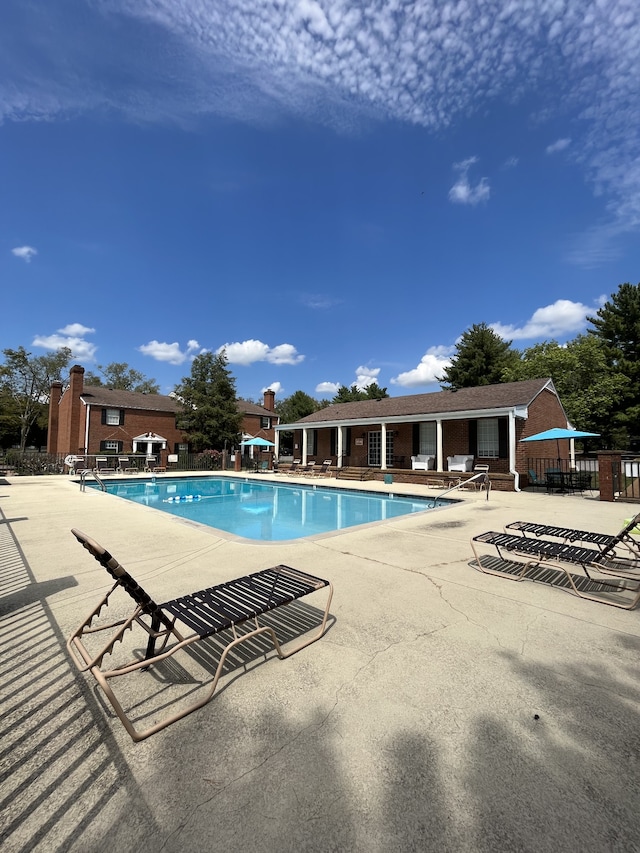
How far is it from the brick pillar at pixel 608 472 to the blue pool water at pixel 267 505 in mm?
5218

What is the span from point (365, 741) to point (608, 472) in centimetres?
1374

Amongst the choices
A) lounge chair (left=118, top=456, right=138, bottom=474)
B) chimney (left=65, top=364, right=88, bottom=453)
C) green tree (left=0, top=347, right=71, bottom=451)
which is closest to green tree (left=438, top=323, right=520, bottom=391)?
lounge chair (left=118, top=456, right=138, bottom=474)

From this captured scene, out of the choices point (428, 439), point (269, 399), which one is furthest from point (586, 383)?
point (269, 399)

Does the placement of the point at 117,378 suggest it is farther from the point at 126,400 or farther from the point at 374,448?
the point at 374,448

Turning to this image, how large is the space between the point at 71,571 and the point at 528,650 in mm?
5610

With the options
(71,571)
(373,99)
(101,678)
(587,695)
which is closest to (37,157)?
(373,99)

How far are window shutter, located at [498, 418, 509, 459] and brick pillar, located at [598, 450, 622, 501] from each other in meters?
6.07

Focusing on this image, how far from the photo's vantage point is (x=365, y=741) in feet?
7.19

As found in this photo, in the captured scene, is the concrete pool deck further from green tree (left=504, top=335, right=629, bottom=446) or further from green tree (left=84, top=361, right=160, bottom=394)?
green tree (left=84, top=361, right=160, bottom=394)

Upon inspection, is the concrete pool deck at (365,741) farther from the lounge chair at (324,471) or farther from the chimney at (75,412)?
the chimney at (75,412)

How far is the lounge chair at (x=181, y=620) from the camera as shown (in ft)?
7.97

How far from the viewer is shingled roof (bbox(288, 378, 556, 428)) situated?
19500 mm

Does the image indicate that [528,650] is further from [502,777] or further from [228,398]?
[228,398]

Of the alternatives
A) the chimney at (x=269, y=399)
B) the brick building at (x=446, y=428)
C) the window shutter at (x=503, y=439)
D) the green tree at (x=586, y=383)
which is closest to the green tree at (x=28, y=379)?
the chimney at (x=269, y=399)
